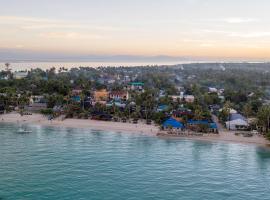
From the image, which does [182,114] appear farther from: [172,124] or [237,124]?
[237,124]

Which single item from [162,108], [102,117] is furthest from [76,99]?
[162,108]

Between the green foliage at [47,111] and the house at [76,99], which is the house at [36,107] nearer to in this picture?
the green foliage at [47,111]

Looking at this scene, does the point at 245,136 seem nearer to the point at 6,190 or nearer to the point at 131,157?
the point at 131,157

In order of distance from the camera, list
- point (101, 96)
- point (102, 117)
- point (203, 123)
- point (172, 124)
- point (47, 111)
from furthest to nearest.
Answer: point (101, 96) → point (47, 111) → point (102, 117) → point (172, 124) → point (203, 123)

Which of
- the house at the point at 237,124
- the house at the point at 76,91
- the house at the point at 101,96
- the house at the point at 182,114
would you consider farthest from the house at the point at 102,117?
the house at the point at 237,124

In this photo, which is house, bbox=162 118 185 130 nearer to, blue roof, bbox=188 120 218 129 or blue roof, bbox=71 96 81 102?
blue roof, bbox=188 120 218 129

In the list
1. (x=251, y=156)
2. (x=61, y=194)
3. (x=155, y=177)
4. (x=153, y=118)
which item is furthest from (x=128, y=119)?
(x=61, y=194)

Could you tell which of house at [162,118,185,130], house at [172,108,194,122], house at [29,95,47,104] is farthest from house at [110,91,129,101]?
house at [162,118,185,130]
